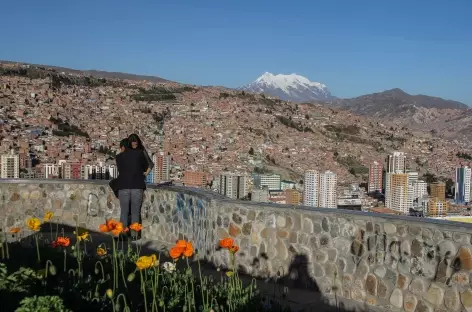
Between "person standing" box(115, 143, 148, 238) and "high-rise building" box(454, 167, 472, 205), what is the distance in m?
39.2

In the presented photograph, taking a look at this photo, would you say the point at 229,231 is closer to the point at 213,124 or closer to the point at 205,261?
the point at 205,261

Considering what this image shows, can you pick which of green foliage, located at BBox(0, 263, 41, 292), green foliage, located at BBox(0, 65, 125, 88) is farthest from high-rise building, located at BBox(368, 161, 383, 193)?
green foliage, located at BBox(0, 263, 41, 292)

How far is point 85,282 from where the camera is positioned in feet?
13.9

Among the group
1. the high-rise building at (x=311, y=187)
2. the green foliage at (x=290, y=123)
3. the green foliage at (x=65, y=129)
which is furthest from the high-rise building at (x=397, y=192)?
the green foliage at (x=65, y=129)

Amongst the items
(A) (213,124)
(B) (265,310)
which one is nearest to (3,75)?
(A) (213,124)

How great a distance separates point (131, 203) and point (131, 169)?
0.47 m

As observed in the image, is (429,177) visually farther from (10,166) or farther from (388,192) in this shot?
(10,166)

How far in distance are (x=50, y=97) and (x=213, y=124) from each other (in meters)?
18.4

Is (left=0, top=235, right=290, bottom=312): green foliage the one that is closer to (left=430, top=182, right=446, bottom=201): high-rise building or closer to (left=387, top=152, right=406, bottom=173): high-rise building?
(left=430, top=182, right=446, bottom=201): high-rise building

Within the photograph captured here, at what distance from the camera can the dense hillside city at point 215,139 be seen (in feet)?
128

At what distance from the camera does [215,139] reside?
195 feet

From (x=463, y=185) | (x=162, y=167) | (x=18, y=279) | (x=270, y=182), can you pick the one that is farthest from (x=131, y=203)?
(x=463, y=185)

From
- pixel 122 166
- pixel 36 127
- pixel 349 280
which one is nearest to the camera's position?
pixel 349 280

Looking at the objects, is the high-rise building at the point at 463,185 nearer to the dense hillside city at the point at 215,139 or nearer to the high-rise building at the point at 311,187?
the dense hillside city at the point at 215,139
